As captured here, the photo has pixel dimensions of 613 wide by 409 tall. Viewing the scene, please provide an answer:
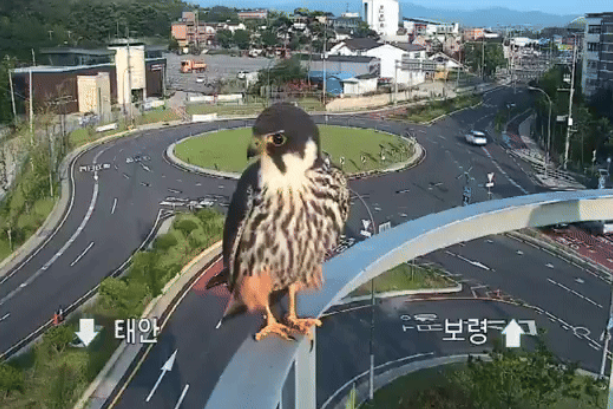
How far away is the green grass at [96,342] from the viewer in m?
6.41

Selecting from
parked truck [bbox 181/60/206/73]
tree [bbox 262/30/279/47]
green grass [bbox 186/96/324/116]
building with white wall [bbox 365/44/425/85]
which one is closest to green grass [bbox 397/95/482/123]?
green grass [bbox 186/96/324/116]

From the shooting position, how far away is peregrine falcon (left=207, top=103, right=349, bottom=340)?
190 cm

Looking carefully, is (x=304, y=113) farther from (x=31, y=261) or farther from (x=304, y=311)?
(x=31, y=261)

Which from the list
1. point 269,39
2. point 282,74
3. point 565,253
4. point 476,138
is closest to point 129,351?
point 565,253

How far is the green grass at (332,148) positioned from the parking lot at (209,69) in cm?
1099

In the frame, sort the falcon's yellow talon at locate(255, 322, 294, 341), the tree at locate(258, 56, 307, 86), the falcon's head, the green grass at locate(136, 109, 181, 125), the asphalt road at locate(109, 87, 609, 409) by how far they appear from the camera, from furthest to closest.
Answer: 1. the tree at locate(258, 56, 307, 86)
2. the green grass at locate(136, 109, 181, 125)
3. the asphalt road at locate(109, 87, 609, 409)
4. the falcon's yellow talon at locate(255, 322, 294, 341)
5. the falcon's head

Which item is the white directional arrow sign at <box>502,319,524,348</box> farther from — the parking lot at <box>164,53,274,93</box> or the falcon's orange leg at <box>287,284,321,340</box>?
the parking lot at <box>164,53,274,93</box>

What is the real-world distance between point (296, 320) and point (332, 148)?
52.9 ft

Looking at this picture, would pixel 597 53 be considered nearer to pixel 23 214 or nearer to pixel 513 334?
pixel 513 334

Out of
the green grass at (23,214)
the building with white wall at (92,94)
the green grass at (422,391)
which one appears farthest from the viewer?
the building with white wall at (92,94)

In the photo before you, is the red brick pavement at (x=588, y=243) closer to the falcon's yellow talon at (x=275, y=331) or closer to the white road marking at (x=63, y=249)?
the white road marking at (x=63, y=249)

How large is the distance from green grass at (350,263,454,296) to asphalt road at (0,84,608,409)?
0.47m

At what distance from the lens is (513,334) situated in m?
7.92

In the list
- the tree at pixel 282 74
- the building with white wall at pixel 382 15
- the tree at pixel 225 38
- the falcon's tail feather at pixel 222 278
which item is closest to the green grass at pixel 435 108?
the tree at pixel 282 74
